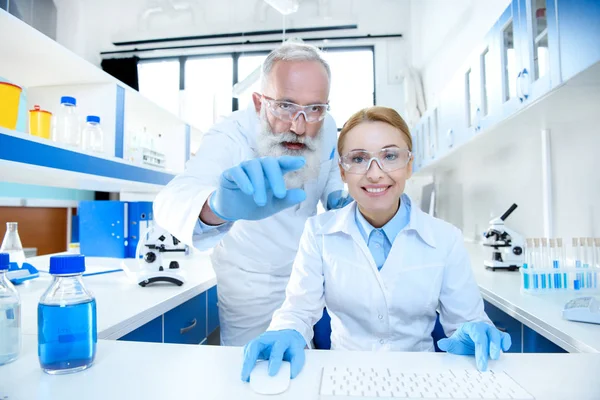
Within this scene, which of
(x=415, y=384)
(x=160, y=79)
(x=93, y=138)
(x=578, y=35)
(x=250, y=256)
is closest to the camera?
(x=415, y=384)

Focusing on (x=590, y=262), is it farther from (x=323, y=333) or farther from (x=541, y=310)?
(x=323, y=333)

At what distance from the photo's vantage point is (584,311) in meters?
1.03

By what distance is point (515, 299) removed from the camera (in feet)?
4.28

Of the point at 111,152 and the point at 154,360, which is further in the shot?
the point at 111,152

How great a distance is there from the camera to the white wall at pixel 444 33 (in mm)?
2760

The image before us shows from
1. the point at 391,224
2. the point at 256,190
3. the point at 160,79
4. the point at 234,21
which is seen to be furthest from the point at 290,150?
the point at 160,79

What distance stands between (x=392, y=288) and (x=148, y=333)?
85 centimetres

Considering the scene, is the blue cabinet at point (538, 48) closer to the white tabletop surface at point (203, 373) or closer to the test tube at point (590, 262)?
the test tube at point (590, 262)

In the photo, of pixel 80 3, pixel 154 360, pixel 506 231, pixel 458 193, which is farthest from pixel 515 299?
pixel 80 3

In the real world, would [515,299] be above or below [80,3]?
below

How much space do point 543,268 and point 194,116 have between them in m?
2.90

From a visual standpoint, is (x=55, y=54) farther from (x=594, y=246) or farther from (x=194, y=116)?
(x=594, y=246)

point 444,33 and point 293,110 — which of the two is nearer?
point 293,110

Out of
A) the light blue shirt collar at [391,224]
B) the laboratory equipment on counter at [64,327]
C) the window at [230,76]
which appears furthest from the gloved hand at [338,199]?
the window at [230,76]
